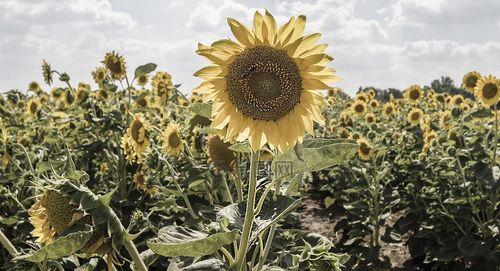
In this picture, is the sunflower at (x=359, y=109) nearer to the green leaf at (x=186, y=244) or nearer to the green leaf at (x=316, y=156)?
the green leaf at (x=316, y=156)

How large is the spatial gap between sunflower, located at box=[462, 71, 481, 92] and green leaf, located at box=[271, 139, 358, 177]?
4.88 m

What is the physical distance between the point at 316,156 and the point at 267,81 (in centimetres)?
27

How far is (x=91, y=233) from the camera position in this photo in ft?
→ 4.69

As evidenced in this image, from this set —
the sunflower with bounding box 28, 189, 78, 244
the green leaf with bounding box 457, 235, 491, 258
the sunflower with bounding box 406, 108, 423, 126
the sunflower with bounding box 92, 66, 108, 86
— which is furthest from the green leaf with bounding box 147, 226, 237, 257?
the sunflower with bounding box 406, 108, 423, 126

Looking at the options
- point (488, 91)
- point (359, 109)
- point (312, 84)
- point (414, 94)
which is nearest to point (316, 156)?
point (312, 84)

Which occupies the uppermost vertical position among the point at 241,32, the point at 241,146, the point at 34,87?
the point at 34,87

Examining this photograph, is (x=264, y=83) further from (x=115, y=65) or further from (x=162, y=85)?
(x=162, y=85)

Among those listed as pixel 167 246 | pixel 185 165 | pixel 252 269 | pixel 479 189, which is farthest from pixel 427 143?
pixel 167 246

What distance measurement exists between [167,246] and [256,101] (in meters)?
0.52

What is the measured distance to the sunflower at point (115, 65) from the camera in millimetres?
5320

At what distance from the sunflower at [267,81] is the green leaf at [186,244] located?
0.28 metres

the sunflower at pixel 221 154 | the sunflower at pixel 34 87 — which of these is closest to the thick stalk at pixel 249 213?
the sunflower at pixel 221 154

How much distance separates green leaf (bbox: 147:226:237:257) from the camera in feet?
4.45

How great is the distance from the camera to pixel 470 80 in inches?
231
